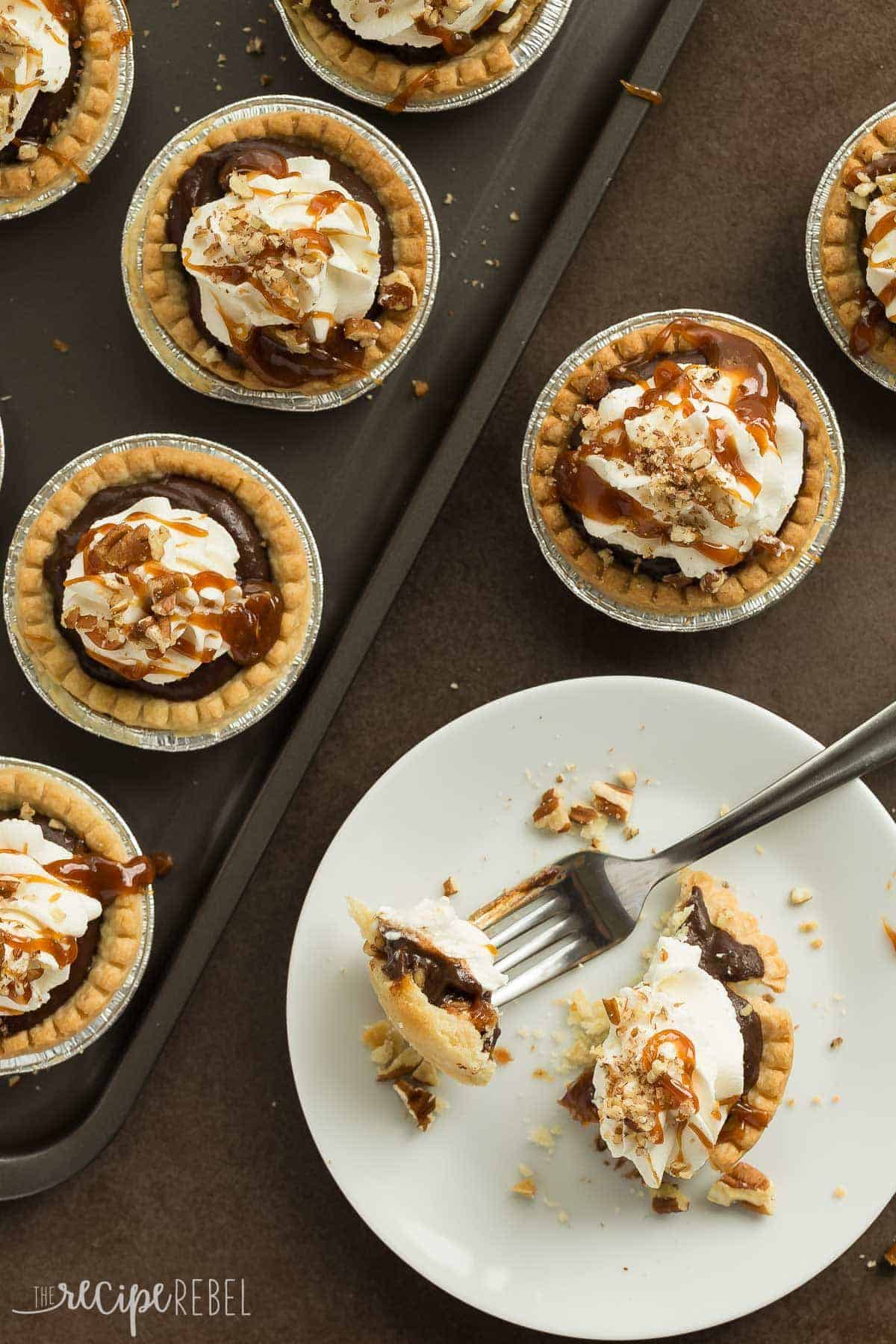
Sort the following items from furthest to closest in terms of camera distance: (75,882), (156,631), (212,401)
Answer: (212,401) → (75,882) → (156,631)

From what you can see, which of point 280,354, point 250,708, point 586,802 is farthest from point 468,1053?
point 280,354

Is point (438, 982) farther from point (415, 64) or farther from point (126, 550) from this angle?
point (415, 64)

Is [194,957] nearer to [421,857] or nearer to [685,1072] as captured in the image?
[421,857]

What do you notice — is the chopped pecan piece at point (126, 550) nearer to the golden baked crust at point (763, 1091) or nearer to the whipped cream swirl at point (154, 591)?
the whipped cream swirl at point (154, 591)

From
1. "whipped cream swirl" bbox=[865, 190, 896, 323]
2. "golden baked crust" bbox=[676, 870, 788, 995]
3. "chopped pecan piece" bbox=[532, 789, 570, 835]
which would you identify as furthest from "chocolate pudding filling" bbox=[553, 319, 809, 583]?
"golden baked crust" bbox=[676, 870, 788, 995]

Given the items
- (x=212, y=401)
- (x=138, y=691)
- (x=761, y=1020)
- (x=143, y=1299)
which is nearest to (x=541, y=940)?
(x=761, y=1020)

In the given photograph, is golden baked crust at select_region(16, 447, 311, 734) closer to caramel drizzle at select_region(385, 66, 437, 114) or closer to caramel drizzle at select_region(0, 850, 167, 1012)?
caramel drizzle at select_region(0, 850, 167, 1012)
